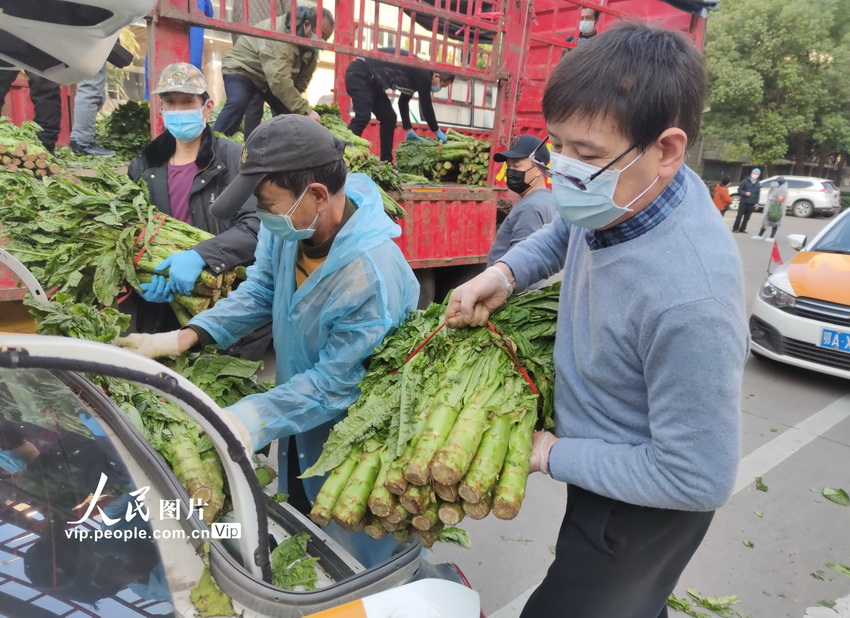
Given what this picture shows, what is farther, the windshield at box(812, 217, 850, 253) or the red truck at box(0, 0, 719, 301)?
the windshield at box(812, 217, 850, 253)

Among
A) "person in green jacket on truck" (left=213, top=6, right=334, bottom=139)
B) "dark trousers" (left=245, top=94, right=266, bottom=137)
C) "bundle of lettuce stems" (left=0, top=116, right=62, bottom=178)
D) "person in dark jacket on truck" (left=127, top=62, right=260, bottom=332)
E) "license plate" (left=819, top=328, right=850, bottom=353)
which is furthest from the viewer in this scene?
"dark trousers" (left=245, top=94, right=266, bottom=137)

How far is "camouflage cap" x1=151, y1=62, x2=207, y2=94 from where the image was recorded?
3635 mm

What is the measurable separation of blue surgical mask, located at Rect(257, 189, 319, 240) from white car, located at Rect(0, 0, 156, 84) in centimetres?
72

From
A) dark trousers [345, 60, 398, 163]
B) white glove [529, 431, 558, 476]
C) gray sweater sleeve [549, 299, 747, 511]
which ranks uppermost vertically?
dark trousers [345, 60, 398, 163]

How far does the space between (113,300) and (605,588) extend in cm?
280

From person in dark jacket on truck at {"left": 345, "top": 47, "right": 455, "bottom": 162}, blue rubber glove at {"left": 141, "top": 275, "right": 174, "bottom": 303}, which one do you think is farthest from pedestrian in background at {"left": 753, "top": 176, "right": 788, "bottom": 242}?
blue rubber glove at {"left": 141, "top": 275, "right": 174, "bottom": 303}

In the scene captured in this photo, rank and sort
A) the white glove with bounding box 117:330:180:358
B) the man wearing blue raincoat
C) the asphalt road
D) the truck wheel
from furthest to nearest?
the truck wheel
the asphalt road
the white glove with bounding box 117:330:180:358
the man wearing blue raincoat

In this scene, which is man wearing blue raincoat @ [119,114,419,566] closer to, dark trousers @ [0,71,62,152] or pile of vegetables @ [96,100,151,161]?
dark trousers @ [0,71,62,152]

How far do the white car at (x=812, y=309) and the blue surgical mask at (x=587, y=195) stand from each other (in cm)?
559

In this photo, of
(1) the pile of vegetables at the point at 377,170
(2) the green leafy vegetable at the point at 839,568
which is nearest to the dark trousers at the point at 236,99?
(1) the pile of vegetables at the point at 377,170

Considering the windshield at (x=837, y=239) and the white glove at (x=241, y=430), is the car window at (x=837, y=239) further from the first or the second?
the white glove at (x=241, y=430)

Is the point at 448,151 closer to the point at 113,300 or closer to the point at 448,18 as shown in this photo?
the point at 448,18

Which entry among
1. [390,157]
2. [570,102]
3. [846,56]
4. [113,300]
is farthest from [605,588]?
[846,56]

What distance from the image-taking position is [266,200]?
7.02 ft
